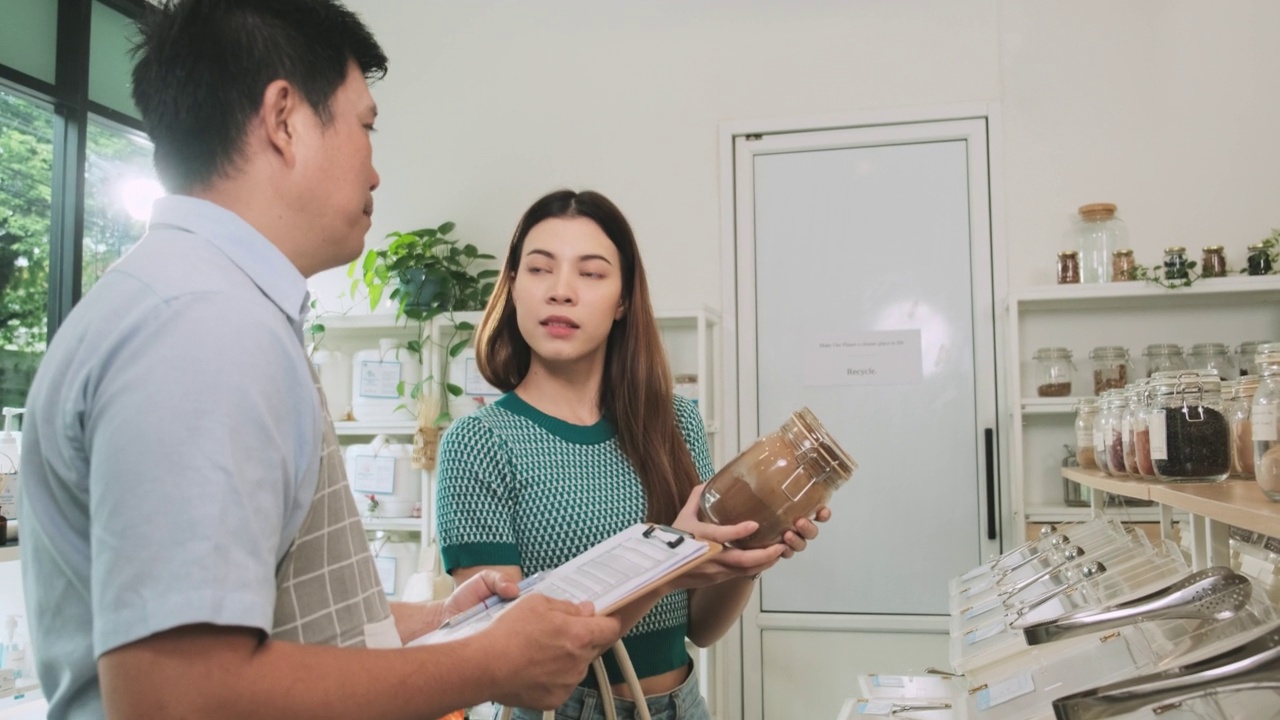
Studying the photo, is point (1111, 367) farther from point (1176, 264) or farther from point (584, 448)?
point (584, 448)

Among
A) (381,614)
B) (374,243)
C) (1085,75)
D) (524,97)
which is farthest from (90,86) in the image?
(1085,75)

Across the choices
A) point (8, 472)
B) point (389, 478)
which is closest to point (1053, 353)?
point (389, 478)

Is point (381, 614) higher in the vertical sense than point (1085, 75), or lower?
lower

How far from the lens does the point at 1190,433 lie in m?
1.26

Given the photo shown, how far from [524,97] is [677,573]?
2875 millimetres

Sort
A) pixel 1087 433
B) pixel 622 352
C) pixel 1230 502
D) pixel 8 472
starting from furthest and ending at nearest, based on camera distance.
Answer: pixel 1087 433 < pixel 8 472 < pixel 622 352 < pixel 1230 502

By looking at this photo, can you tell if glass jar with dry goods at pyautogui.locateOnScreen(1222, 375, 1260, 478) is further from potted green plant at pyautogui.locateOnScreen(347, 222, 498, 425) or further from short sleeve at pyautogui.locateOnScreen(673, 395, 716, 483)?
potted green plant at pyautogui.locateOnScreen(347, 222, 498, 425)

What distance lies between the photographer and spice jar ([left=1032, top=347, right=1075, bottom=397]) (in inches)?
107

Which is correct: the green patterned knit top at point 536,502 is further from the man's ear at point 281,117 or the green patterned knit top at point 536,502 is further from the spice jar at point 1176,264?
the spice jar at point 1176,264

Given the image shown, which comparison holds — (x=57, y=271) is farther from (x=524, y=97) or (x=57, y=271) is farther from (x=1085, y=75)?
(x=1085, y=75)

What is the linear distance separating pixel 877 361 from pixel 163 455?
271 centimetres

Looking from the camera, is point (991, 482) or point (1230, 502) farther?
point (991, 482)

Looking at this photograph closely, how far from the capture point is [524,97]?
3.46 meters

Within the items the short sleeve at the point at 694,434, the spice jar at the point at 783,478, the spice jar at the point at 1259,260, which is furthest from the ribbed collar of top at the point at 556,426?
the spice jar at the point at 1259,260
